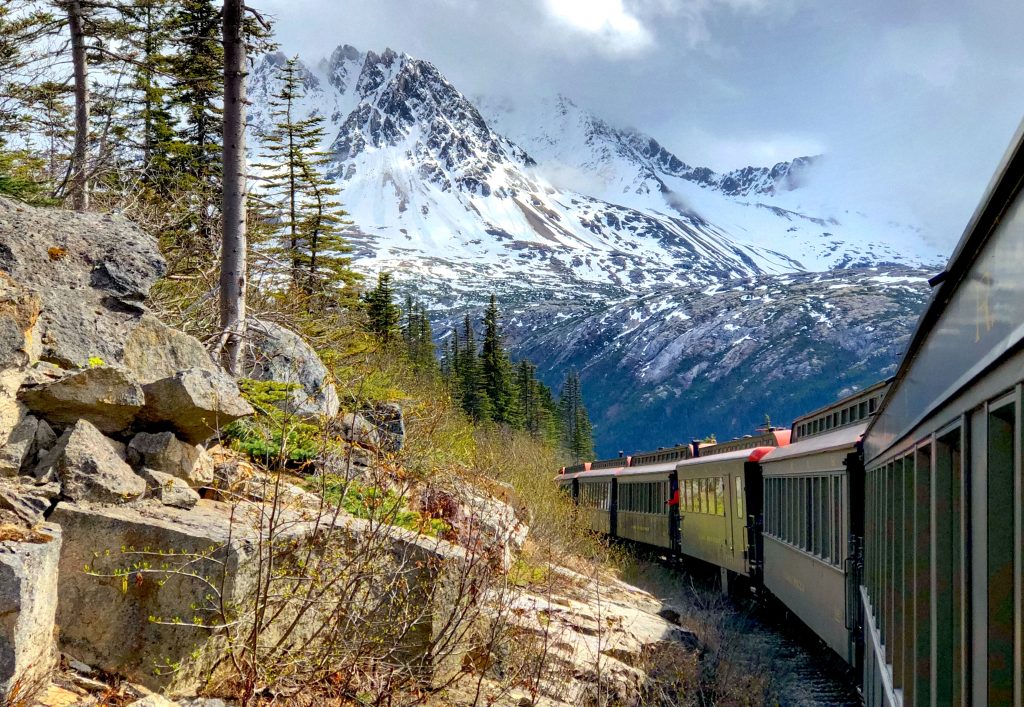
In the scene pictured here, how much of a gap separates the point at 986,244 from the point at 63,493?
5668 mm

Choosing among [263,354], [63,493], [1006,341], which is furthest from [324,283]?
[1006,341]

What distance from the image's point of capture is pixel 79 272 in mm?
8375

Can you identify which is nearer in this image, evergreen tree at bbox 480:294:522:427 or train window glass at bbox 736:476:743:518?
train window glass at bbox 736:476:743:518

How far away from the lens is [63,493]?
6.26m

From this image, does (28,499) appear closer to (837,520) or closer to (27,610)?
(27,610)

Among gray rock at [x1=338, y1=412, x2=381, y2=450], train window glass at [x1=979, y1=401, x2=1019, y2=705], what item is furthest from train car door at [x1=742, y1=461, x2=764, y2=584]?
train window glass at [x1=979, y1=401, x2=1019, y2=705]

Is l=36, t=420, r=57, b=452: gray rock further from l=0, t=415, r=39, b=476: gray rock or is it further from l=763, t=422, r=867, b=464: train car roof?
l=763, t=422, r=867, b=464: train car roof

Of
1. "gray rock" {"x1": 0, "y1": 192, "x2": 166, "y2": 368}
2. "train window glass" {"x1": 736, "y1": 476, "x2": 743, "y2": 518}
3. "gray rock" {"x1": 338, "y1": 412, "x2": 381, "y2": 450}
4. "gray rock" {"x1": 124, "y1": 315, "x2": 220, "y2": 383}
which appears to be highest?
"gray rock" {"x1": 0, "y1": 192, "x2": 166, "y2": 368}

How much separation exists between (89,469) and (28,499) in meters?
0.58

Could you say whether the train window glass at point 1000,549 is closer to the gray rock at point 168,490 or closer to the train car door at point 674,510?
the gray rock at point 168,490

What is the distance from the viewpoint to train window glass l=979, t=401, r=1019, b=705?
221 centimetres

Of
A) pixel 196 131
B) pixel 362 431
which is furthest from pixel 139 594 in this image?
pixel 196 131

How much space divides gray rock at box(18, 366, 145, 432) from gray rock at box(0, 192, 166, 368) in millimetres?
527

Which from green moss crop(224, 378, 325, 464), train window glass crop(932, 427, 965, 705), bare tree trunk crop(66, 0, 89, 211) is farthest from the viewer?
bare tree trunk crop(66, 0, 89, 211)
